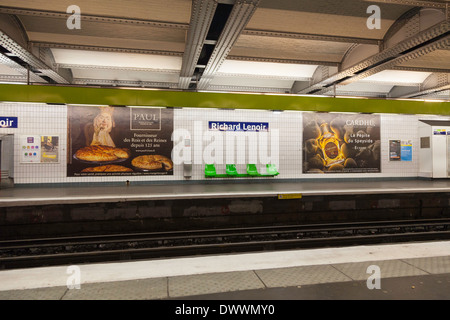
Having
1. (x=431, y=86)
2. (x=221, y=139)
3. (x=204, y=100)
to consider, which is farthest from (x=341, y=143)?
(x=204, y=100)

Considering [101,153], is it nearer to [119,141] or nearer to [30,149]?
[119,141]

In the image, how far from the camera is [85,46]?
5.96m

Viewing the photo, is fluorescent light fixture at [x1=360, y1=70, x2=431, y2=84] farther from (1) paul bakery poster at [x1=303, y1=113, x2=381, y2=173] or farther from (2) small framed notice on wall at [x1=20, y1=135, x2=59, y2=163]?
(2) small framed notice on wall at [x1=20, y1=135, x2=59, y2=163]

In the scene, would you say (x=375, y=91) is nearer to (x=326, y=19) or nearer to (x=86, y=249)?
(x=326, y=19)

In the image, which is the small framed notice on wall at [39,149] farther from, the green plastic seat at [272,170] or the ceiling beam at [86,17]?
the green plastic seat at [272,170]

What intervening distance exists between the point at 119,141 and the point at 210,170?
2.59m

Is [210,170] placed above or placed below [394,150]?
below

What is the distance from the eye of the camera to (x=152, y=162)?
8.07 meters

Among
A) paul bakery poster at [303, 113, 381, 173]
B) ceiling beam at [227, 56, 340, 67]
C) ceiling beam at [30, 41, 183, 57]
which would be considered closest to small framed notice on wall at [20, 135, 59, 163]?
ceiling beam at [30, 41, 183, 57]

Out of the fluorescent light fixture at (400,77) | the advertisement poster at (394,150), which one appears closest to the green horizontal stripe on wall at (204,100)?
the fluorescent light fixture at (400,77)

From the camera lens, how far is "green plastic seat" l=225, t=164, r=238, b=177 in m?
8.21

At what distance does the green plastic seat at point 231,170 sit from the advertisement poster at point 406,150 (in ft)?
18.6

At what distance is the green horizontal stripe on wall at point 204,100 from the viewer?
554cm
